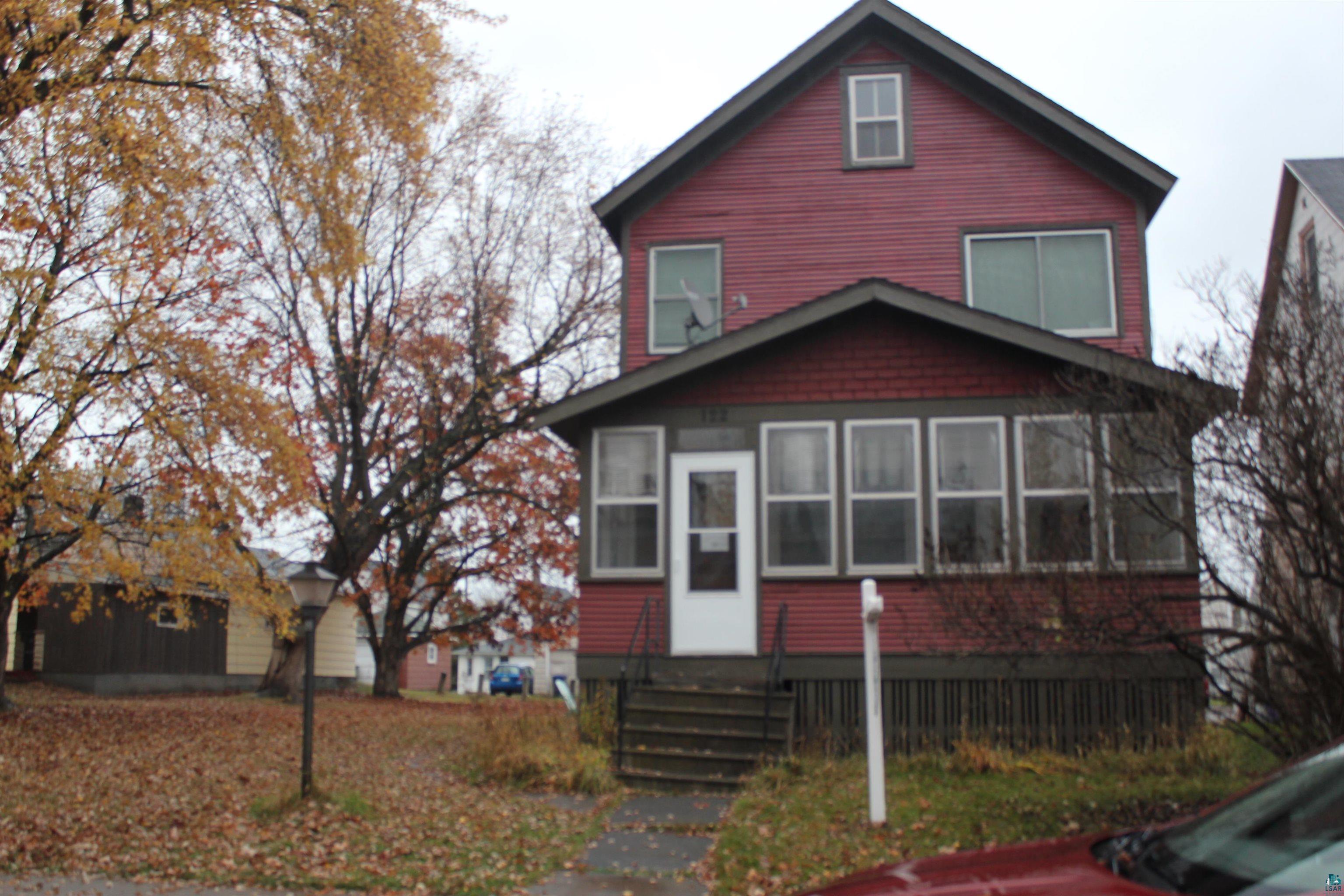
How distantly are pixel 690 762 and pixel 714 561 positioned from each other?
2.90 metres

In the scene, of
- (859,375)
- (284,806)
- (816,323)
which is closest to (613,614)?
(859,375)

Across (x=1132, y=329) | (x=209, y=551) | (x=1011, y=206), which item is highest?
A: (x=1011, y=206)

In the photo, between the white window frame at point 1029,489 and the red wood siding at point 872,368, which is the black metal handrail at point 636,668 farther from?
the white window frame at point 1029,489

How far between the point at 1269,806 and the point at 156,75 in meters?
13.4

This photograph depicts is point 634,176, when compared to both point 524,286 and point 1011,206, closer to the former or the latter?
point 1011,206

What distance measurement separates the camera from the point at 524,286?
27734mm

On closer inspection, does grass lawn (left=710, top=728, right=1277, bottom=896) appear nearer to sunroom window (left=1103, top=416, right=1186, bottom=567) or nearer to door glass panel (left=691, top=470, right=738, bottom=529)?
sunroom window (left=1103, top=416, right=1186, bottom=567)

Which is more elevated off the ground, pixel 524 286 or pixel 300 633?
pixel 524 286

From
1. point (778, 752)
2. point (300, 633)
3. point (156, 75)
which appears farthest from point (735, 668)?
point (300, 633)

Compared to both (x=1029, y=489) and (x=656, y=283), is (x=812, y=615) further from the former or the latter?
(x=656, y=283)

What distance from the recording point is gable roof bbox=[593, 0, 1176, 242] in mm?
15820

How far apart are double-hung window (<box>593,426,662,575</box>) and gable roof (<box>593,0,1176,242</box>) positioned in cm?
365

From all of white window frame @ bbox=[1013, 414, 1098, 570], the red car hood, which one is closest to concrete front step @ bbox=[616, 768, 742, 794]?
white window frame @ bbox=[1013, 414, 1098, 570]

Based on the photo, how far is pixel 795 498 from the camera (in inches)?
559
